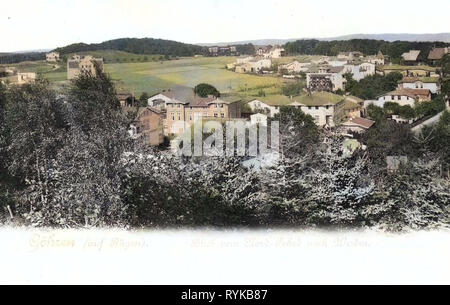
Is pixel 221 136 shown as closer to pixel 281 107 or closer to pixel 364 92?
pixel 281 107

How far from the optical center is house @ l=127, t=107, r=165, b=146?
7.00m

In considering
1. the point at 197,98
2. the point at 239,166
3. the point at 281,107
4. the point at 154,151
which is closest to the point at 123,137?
the point at 154,151

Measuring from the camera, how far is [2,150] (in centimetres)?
736

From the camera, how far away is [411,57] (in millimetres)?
6633

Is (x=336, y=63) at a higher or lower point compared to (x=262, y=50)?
lower

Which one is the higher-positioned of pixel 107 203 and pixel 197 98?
pixel 197 98

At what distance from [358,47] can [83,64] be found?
3.20 m

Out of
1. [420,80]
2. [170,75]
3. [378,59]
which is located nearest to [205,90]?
[170,75]

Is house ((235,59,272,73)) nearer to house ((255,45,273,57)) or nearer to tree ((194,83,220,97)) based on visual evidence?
house ((255,45,273,57))

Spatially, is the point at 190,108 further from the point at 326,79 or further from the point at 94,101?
the point at 326,79

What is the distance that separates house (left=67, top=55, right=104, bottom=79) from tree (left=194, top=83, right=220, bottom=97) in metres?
1.18

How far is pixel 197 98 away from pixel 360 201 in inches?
84.9

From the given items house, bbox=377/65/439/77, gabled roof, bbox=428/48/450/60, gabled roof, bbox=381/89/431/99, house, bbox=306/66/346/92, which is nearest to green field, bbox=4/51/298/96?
house, bbox=306/66/346/92

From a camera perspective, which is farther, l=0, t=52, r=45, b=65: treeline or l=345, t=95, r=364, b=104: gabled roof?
l=0, t=52, r=45, b=65: treeline
